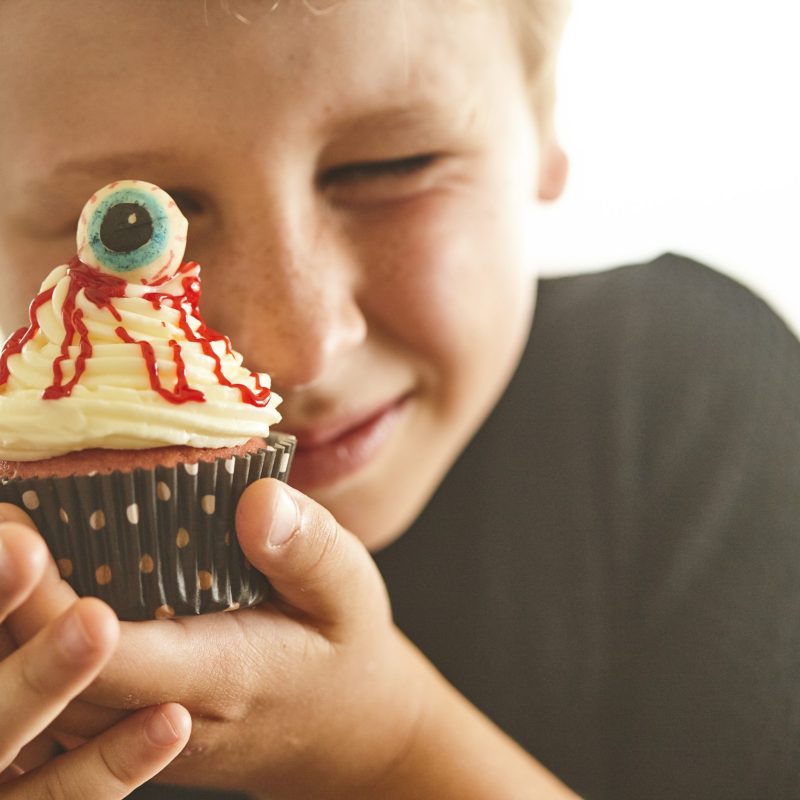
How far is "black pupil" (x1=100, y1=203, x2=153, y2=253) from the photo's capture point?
100cm

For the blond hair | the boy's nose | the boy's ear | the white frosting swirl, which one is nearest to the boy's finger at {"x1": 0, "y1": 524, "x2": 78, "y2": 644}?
the white frosting swirl

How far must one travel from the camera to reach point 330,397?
1.51 meters

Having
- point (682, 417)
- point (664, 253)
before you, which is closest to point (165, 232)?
point (682, 417)

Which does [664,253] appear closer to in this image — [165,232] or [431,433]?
[431,433]

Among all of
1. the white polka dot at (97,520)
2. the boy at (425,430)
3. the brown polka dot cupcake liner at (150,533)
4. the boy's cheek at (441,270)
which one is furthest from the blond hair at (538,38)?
the white polka dot at (97,520)

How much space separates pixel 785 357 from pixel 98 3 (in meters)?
1.87

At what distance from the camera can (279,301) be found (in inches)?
52.9

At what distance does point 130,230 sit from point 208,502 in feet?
1.10

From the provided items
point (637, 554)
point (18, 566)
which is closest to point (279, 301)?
point (18, 566)

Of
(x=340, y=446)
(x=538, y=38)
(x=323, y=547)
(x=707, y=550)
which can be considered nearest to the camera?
(x=323, y=547)

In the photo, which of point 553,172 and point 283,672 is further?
point 553,172

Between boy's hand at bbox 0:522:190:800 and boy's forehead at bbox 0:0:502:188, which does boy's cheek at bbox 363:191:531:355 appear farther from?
boy's hand at bbox 0:522:190:800

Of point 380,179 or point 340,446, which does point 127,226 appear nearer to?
point 380,179

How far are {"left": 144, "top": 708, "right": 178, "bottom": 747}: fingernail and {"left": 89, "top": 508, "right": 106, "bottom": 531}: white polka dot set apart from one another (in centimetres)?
23
